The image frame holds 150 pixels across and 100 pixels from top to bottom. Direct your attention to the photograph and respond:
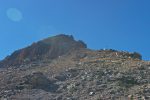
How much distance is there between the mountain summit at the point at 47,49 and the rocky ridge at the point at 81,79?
3.17m

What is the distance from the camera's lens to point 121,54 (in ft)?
129

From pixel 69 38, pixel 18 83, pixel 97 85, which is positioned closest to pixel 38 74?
pixel 18 83

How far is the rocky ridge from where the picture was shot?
25.0m

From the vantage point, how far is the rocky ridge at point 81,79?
2505 centimetres

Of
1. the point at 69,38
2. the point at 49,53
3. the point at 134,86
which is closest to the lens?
the point at 134,86

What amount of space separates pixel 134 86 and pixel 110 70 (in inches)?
171

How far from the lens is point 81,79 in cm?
2872

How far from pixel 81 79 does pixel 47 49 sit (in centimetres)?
1729

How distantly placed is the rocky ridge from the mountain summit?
10.4ft

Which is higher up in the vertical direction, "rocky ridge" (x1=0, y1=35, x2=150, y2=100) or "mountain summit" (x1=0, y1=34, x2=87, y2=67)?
"mountain summit" (x1=0, y1=34, x2=87, y2=67)

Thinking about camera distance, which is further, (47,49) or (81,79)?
(47,49)

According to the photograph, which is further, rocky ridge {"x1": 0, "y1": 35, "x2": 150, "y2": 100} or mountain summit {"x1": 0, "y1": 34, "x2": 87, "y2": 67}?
mountain summit {"x1": 0, "y1": 34, "x2": 87, "y2": 67}

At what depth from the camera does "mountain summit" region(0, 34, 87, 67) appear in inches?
1709

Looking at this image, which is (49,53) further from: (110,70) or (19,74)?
(110,70)
